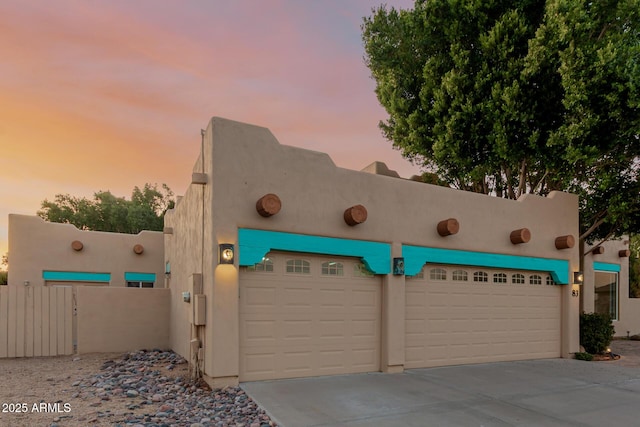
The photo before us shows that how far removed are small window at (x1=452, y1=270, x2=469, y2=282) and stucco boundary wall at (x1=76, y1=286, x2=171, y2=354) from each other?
26.0 ft

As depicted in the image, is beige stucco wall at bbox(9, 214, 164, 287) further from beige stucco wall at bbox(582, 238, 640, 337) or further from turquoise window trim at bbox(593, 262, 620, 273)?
beige stucco wall at bbox(582, 238, 640, 337)

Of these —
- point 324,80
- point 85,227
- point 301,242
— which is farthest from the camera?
point 85,227

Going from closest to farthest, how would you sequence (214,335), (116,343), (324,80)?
(214,335)
(116,343)
(324,80)

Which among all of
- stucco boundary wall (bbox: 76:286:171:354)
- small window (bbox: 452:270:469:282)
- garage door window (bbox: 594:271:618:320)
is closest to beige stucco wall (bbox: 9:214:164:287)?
A: stucco boundary wall (bbox: 76:286:171:354)

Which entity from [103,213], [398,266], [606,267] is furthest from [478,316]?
[103,213]

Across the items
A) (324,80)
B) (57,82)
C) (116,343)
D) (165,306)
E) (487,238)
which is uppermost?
(324,80)

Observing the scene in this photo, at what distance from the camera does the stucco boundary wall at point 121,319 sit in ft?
34.2

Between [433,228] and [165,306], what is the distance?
7787 millimetres

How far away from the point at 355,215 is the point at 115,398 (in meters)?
5.02

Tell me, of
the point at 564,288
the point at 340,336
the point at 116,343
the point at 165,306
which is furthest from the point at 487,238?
the point at 116,343

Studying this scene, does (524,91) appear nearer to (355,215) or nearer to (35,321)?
(355,215)

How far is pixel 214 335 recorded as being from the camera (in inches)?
257

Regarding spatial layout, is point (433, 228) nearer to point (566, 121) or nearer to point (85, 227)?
point (566, 121)

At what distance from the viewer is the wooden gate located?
966 centimetres
